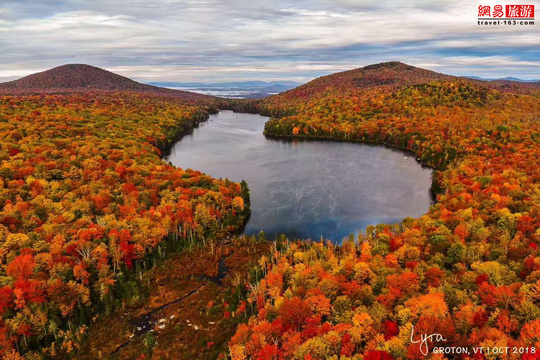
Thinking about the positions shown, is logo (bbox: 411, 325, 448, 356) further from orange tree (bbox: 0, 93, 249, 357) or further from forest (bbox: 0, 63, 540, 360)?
orange tree (bbox: 0, 93, 249, 357)

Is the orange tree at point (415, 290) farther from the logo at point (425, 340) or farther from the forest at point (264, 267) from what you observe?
the logo at point (425, 340)

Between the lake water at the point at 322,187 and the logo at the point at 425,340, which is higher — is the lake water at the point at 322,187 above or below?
above

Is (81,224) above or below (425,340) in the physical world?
above

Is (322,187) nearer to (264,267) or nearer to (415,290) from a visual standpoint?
(264,267)

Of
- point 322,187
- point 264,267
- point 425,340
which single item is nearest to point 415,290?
point 425,340

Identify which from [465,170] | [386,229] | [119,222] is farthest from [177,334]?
[465,170]

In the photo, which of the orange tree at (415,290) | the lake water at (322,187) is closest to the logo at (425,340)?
the orange tree at (415,290)

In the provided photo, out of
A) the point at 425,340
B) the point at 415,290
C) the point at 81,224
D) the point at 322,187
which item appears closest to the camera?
the point at 425,340

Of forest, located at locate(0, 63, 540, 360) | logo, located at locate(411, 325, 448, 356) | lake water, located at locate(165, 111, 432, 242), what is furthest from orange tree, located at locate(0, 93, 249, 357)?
logo, located at locate(411, 325, 448, 356)

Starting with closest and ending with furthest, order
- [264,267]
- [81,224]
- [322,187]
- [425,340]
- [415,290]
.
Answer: [425,340] → [415,290] → [264,267] → [81,224] → [322,187]
